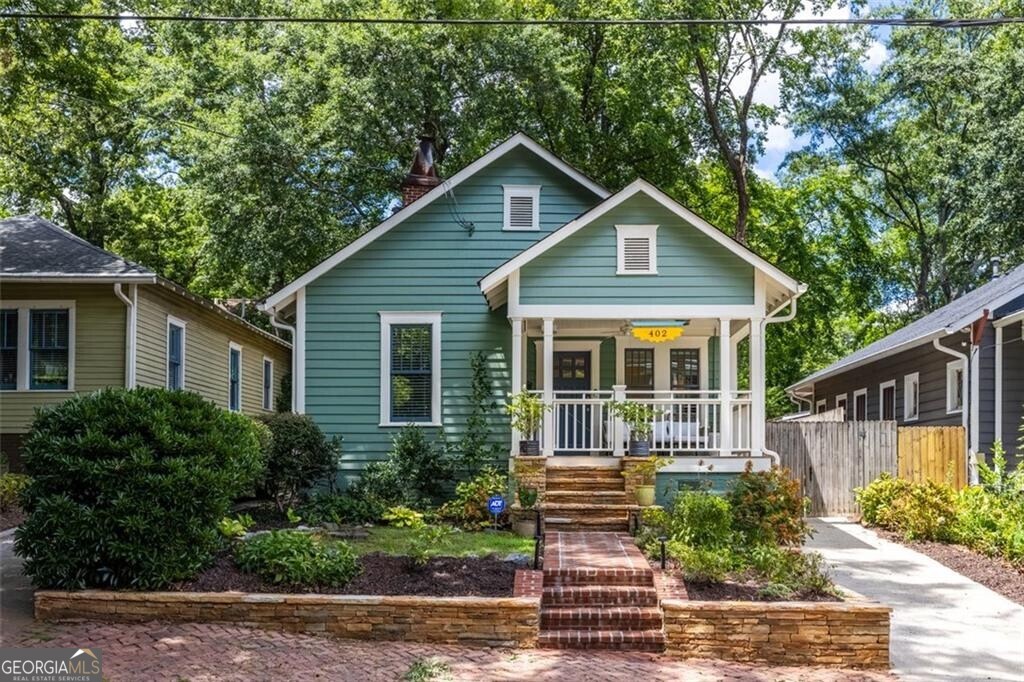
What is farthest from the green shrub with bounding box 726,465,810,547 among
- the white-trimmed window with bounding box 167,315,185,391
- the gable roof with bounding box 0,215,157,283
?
the white-trimmed window with bounding box 167,315,185,391

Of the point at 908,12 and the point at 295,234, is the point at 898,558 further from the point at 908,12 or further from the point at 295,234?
the point at 908,12

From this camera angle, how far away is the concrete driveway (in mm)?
8141

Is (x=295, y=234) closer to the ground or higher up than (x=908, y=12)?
closer to the ground

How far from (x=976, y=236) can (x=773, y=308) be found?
12846 mm

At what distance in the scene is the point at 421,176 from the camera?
18062 mm

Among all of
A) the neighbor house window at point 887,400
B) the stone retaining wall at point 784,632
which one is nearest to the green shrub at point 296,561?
the stone retaining wall at point 784,632

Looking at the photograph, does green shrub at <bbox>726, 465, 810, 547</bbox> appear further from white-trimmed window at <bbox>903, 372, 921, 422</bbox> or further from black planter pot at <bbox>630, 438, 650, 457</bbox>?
white-trimmed window at <bbox>903, 372, 921, 422</bbox>

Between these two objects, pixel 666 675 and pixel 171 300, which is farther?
pixel 171 300

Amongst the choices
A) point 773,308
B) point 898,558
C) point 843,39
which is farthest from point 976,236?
point 898,558

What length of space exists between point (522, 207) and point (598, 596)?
8720 mm

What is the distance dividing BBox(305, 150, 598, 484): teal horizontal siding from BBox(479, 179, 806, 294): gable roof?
1.63m

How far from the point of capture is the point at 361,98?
72.1ft

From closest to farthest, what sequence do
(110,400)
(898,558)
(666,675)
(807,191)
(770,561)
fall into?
(666,675) < (110,400) < (770,561) < (898,558) < (807,191)

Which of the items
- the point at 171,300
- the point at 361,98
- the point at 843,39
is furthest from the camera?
the point at 843,39
